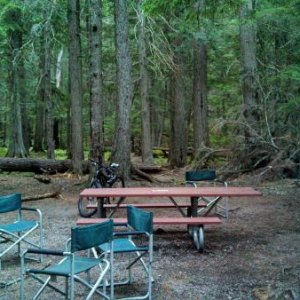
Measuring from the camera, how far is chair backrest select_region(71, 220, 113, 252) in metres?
3.93

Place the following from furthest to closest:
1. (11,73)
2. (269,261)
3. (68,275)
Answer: (11,73) < (269,261) < (68,275)

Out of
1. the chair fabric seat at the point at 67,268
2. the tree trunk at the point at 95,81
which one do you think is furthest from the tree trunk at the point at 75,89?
the chair fabric seat at the point at 67,268

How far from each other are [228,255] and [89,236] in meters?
2.91

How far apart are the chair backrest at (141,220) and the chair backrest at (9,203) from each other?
181cm

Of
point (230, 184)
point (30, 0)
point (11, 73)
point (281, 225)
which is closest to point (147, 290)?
point (281, 225)

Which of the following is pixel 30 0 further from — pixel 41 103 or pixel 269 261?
pixel 269 261

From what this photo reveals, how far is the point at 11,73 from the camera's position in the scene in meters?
20.1

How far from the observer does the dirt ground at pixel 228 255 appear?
5004 mm

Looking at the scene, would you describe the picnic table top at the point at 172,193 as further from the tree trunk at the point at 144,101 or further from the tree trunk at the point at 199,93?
the tree trunk at the point at 144,101

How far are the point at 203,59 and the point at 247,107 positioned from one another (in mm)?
4821

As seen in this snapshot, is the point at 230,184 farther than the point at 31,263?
→ Yes

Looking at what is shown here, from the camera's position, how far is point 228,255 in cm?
636

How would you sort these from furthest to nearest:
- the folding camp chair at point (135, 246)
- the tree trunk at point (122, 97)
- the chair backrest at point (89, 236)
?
the tree trunk at point (122, 97) < the folding camp chair at point (135, 246) < the chair backrest at point (89, 236)

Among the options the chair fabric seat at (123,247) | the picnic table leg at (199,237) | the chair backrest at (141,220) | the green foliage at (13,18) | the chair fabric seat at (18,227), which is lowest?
the picnic table leg at (199,237)
